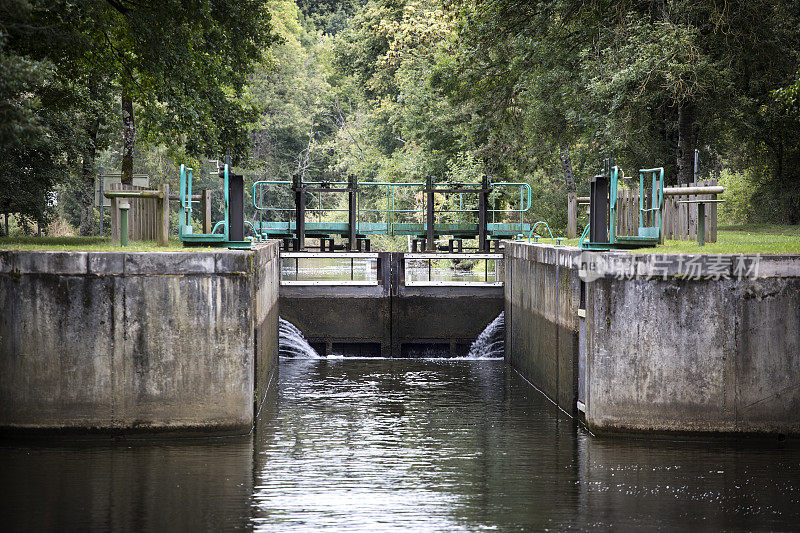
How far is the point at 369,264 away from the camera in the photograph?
4084cm


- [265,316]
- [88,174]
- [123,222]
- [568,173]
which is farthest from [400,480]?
[568,173]

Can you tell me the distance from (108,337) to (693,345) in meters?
7.19

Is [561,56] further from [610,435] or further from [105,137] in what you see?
[610,435]

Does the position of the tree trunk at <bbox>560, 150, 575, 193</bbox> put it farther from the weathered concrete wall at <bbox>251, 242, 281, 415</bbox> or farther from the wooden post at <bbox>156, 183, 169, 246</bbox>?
the wooden post at <bbox>156, 183, 169, 246</bbox>

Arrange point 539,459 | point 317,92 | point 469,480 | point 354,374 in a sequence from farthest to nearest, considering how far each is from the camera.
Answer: point 317,92
point 354,374
point 539,459
point 469,480

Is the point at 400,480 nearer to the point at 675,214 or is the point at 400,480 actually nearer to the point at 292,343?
the point at 675,214

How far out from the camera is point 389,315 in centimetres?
2217

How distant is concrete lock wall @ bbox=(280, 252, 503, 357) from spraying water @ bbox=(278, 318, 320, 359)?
7.5 inches

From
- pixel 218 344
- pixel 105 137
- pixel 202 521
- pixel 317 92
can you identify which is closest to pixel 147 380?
pixel 218 344

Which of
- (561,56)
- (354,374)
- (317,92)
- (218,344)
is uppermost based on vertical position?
(317,92)

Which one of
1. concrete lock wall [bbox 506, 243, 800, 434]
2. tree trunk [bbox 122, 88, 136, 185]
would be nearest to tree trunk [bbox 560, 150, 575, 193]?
tree trunk [bbox 122, 88, 136, 185]

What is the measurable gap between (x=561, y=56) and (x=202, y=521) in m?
21.5

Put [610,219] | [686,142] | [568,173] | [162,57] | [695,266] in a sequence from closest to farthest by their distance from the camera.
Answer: [695,266] < [610,219] < [162,57] < [686,142] < [568,173]

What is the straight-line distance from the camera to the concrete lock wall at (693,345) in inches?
466
